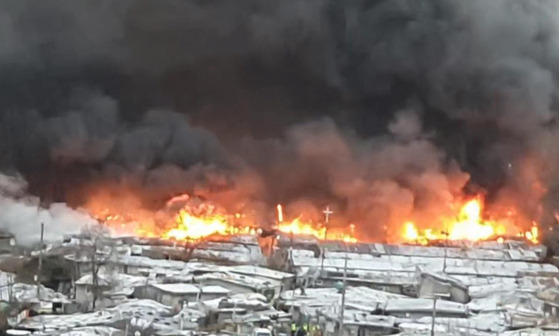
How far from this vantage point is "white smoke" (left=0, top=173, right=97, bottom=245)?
1094 inches

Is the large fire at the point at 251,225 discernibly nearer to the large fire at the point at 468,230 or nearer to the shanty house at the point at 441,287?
the large fire at the point at 468,230

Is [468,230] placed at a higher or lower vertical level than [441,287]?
higher

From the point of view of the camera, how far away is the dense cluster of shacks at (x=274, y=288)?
18078 millimetres

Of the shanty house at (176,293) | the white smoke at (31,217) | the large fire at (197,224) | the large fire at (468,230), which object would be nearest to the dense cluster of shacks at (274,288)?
the shanty house at (176,293)

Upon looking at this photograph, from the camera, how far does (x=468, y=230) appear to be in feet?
101

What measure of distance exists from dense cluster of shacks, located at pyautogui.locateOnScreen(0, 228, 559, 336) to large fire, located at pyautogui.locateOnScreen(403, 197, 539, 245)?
72.5 inches

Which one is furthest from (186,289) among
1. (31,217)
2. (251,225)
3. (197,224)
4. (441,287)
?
(251,225)

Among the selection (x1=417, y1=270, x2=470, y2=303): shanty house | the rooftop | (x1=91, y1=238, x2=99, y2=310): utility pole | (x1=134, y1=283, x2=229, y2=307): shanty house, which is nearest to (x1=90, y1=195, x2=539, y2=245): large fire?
(x1=91, y1=238, x2=99, y2=310): utility pole

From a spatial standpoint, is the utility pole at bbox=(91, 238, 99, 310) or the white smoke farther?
the white smoke

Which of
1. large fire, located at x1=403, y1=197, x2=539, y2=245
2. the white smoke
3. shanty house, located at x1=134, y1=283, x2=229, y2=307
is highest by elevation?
large fire, located at x1=403, y1=197, x2=539, y2=245

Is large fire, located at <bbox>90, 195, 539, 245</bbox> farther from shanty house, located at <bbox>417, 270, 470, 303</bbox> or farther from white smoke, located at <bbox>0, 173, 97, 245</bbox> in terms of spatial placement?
shanty house, located at <bbox>417, 270, 470, 303</bbox>

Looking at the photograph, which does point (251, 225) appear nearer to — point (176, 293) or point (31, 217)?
point (31, 217)

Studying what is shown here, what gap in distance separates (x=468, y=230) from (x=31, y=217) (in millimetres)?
13234

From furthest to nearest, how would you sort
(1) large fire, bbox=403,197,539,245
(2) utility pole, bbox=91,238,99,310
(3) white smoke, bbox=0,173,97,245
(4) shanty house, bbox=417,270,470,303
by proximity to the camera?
1. (1) large fire, bbox=403,197,539,245
2. (3) white smoke, bbox=0,173,97,245
3. (4) shanty house, bbox=417,270,470,303
4. (2) utility pole, bbox=91,238,99,310
